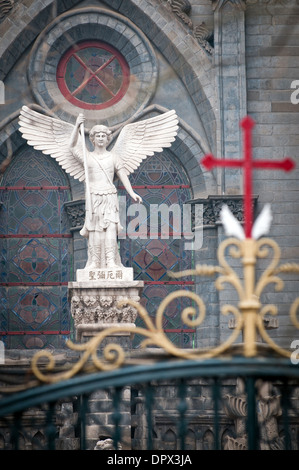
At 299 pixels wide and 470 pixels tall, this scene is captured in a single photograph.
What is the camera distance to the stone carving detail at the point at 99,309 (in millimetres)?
14977

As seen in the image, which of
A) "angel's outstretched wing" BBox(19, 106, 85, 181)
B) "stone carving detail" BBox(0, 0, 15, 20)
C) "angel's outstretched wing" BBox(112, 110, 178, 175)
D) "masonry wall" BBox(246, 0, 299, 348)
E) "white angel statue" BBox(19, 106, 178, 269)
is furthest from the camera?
"stone carving detail" BBox(0, 0, 15, 20)

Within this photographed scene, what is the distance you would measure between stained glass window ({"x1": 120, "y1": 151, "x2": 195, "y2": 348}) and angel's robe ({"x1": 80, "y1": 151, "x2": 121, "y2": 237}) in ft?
11.2

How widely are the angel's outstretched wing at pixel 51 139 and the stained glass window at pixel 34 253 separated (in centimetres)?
334

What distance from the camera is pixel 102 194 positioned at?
15.6m

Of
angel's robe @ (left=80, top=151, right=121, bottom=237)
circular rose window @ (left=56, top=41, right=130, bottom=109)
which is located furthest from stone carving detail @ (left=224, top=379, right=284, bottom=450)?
circular rose window @ (left=56, top=41, right=130, bottom=109)

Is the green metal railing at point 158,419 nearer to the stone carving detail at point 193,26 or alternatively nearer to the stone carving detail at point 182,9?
the stone carving detail at point 193,26

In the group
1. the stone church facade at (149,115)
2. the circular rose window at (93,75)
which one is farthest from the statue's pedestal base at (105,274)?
the circular rose window at (93,75)

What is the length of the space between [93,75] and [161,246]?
312 centimetres

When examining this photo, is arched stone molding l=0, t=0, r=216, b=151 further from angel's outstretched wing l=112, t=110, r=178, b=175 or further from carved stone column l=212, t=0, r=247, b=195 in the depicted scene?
angel's outstretched wing l=112, t=110, r=178, b=175

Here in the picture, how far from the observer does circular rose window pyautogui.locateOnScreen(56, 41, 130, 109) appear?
64.2ft

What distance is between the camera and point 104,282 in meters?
15.0

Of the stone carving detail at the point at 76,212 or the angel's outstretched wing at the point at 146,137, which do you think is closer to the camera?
the angel's outstretched wing at the point at 146,137

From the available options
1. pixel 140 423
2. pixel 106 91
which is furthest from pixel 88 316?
pixel 106 91

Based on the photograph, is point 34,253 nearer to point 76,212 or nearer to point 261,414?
point 76,212
